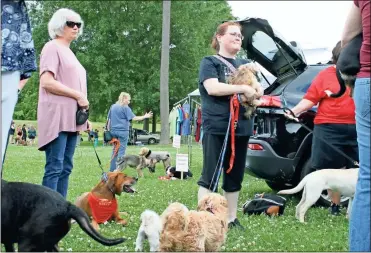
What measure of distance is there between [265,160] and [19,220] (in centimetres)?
445

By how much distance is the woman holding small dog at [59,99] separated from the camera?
186 inches

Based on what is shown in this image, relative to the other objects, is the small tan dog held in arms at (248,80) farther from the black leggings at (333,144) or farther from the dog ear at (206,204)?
the black leggings at (333,144)

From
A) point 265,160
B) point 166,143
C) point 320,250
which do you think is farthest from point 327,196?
point 166,143

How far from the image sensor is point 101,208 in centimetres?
542

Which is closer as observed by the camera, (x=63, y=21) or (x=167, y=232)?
(x=167, y=232)

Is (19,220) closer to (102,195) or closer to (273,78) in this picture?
(102,195)

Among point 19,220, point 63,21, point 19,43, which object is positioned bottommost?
point 19,220

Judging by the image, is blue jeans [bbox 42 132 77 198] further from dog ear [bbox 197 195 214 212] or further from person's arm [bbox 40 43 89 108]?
dog ear [bbox 197 195 214 212]

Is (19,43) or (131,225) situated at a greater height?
(19,43)

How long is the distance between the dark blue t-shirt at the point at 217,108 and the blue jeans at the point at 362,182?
6.50ft

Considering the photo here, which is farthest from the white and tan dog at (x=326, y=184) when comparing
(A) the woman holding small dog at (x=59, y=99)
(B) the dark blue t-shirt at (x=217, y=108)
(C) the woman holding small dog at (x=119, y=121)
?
(C) the woman holding small dog at (x=119, y=121)

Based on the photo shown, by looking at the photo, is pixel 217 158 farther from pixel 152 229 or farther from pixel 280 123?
pixel 280 123

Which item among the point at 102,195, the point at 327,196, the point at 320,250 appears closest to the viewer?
the point at 320,250

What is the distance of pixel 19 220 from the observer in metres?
3.43
